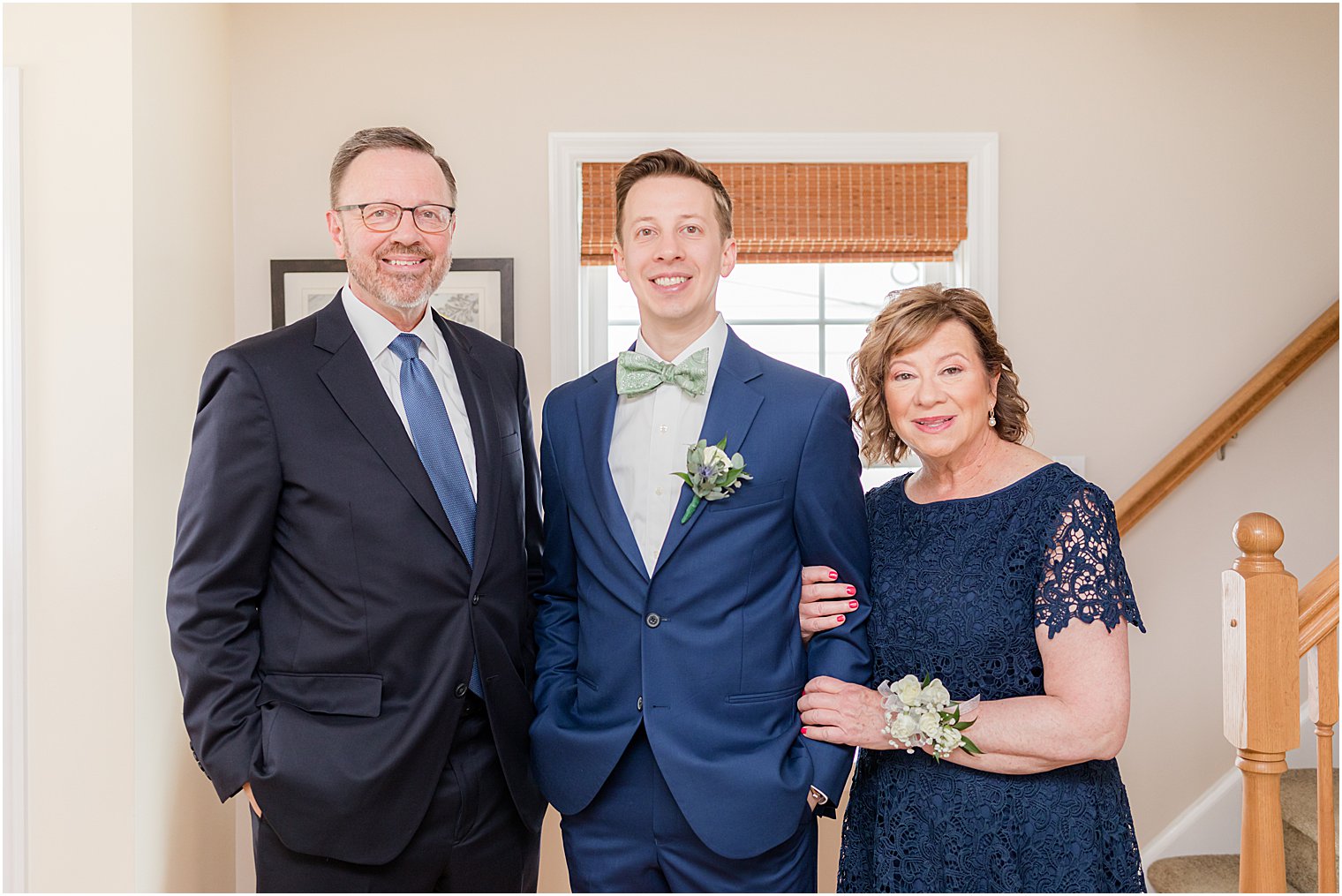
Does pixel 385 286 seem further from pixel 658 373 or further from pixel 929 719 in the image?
pixel 929 719

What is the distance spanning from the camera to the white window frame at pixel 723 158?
3127 millimetres

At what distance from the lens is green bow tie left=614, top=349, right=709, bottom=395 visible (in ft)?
5.90

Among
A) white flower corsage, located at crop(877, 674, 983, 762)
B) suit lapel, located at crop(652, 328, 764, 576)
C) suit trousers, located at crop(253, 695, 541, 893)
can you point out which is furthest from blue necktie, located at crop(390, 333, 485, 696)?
white flower corsage, located at crop(877, 674, 983, 762)

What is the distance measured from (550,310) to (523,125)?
1.91 feet

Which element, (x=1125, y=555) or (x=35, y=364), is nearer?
(x=35, y=364)

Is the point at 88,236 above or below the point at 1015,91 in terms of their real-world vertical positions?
below

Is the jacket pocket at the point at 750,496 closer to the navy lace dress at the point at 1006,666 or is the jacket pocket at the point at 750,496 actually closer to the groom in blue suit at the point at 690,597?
the groom in blue suit at the point at 690,597

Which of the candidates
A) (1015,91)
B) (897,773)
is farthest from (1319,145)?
(897,773)

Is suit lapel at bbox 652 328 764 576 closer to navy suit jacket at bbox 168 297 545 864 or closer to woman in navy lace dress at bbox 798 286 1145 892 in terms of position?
woman in navy lace dress at bbox 798 286 1145 892

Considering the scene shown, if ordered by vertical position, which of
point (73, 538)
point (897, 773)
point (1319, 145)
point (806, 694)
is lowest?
point (897, 773)

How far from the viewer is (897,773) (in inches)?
68.5

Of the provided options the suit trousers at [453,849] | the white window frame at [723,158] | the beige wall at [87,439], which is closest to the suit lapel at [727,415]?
the suit trousers at [453,849]

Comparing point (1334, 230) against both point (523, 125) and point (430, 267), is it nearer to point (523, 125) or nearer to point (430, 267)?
point (523, 125)

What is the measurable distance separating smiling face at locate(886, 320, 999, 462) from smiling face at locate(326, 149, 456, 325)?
87cm
